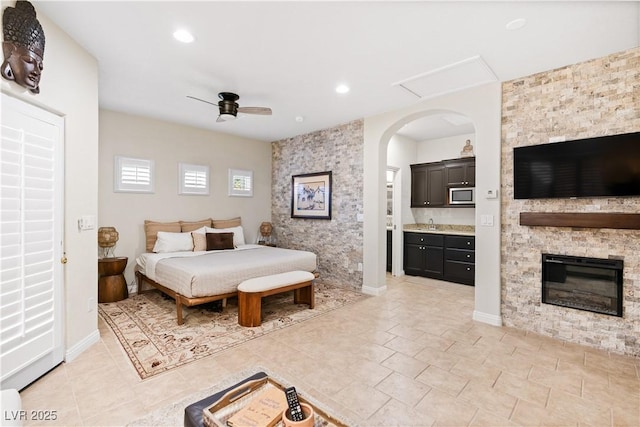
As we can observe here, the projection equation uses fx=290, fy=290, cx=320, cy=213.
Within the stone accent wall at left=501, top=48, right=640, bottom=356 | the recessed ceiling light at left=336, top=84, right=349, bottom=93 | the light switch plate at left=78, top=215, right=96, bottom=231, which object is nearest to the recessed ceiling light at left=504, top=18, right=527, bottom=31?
the stone accent wall at left=501, top=48, right=640, bottom=356

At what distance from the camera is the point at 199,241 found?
501cm

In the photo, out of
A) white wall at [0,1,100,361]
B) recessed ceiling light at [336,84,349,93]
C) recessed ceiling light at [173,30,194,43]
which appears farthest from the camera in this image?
recessed ceiling light at [336,84,349,93]

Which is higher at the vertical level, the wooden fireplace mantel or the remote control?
the wooden fireplace mantel

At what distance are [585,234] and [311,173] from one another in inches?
162

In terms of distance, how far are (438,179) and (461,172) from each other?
469mm

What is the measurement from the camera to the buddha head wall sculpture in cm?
191

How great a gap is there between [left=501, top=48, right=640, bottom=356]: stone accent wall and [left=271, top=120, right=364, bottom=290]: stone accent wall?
218cm

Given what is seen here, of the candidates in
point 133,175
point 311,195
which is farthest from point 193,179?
point 311,195

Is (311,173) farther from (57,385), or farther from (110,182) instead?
(57,385)

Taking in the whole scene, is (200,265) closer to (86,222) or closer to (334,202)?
(86,222)

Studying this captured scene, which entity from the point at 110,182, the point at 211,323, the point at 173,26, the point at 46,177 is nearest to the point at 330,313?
the point at 211,323

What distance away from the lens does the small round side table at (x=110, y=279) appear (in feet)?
13.6

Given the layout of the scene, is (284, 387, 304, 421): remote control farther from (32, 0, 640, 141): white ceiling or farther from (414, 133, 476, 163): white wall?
(414, 133, 476, 163): white wall

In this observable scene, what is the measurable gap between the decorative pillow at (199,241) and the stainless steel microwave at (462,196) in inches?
189
